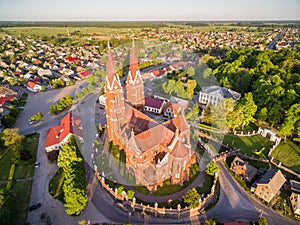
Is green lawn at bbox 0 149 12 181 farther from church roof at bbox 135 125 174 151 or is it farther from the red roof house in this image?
the red roof house

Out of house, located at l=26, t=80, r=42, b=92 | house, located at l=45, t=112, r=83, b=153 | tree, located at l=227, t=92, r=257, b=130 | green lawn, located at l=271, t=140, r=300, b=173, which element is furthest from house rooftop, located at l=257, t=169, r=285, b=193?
house, located at l=26, t=80, r=42, b=92

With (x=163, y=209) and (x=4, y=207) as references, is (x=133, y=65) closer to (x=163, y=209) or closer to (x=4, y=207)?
(x=163, y=209)

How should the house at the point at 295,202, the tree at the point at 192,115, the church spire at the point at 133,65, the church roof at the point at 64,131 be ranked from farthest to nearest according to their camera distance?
the tree at the point at 192,115, the church roof at the point at 64,131, the church spire at the point at 133,65, the house at the point at 295,202

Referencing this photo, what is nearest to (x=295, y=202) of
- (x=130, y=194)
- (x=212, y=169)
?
(x=212, y=169)

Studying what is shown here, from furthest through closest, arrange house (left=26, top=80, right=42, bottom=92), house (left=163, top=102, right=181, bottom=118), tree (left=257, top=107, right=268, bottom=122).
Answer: house (left=26, top=80, right=42, bottom=92)
house (left=163, top=102, right=181, bottom=118)
tree (left=257, top=107, right=268, bottom=122)

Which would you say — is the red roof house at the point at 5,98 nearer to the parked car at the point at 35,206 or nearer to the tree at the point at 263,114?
the parked car at the point at 35,206

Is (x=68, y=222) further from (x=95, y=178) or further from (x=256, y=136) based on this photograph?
(x=256, y=136)

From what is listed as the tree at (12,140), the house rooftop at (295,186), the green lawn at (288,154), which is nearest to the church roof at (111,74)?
the tree at (12,140)
